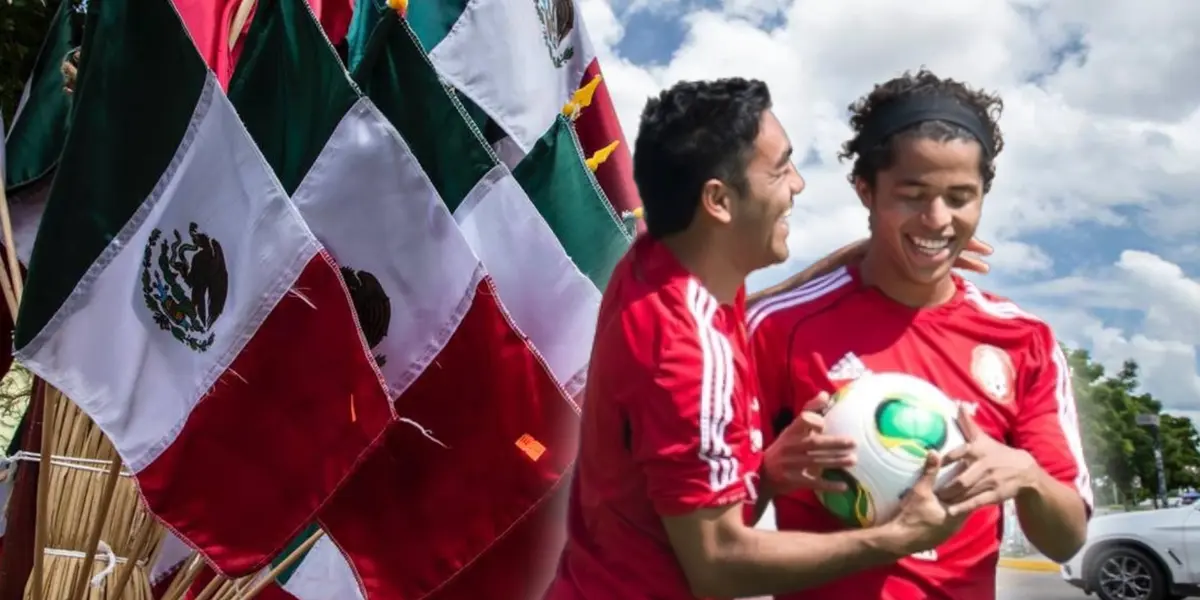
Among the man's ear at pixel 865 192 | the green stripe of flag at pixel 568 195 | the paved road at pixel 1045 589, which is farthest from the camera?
the paved road at pixel 1045 589

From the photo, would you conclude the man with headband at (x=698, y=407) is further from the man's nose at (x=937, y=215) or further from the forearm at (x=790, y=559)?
the man's nose at (x=937, y=215)

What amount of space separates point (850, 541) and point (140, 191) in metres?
2.46

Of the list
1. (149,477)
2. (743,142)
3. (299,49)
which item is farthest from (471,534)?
(743,142)

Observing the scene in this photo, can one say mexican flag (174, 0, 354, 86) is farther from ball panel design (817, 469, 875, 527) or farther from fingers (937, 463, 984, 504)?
fingers (937, 463, 984, 504)

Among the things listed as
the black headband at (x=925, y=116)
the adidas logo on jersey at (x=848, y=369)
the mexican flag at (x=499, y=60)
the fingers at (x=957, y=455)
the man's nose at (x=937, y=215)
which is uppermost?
the mexican flag at (x=499, y=60)

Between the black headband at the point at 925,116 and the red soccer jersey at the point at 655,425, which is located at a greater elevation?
the black headband at the point at 925,116

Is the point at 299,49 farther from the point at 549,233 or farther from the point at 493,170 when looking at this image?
the point at 549,233

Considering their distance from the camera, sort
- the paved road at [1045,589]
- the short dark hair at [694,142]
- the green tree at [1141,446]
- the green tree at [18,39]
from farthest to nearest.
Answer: the green tree at [1141,446], the paved road at [1045,589], the green tree at [18,39], the short dark hair at [694,142]

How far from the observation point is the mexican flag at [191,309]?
128 inches

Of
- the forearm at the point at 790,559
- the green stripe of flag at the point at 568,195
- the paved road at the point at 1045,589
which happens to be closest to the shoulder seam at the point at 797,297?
the forearm at the point at 790,559

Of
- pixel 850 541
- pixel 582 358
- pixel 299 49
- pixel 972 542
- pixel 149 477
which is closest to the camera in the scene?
pixel 850 541

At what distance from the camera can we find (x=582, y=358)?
4051 millimetres

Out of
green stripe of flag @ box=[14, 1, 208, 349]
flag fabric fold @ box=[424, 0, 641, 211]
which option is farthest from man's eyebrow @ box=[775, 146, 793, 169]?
flag fabric fold @ box=[424, 0, 641, 211]

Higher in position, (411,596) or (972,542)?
(972,542)
